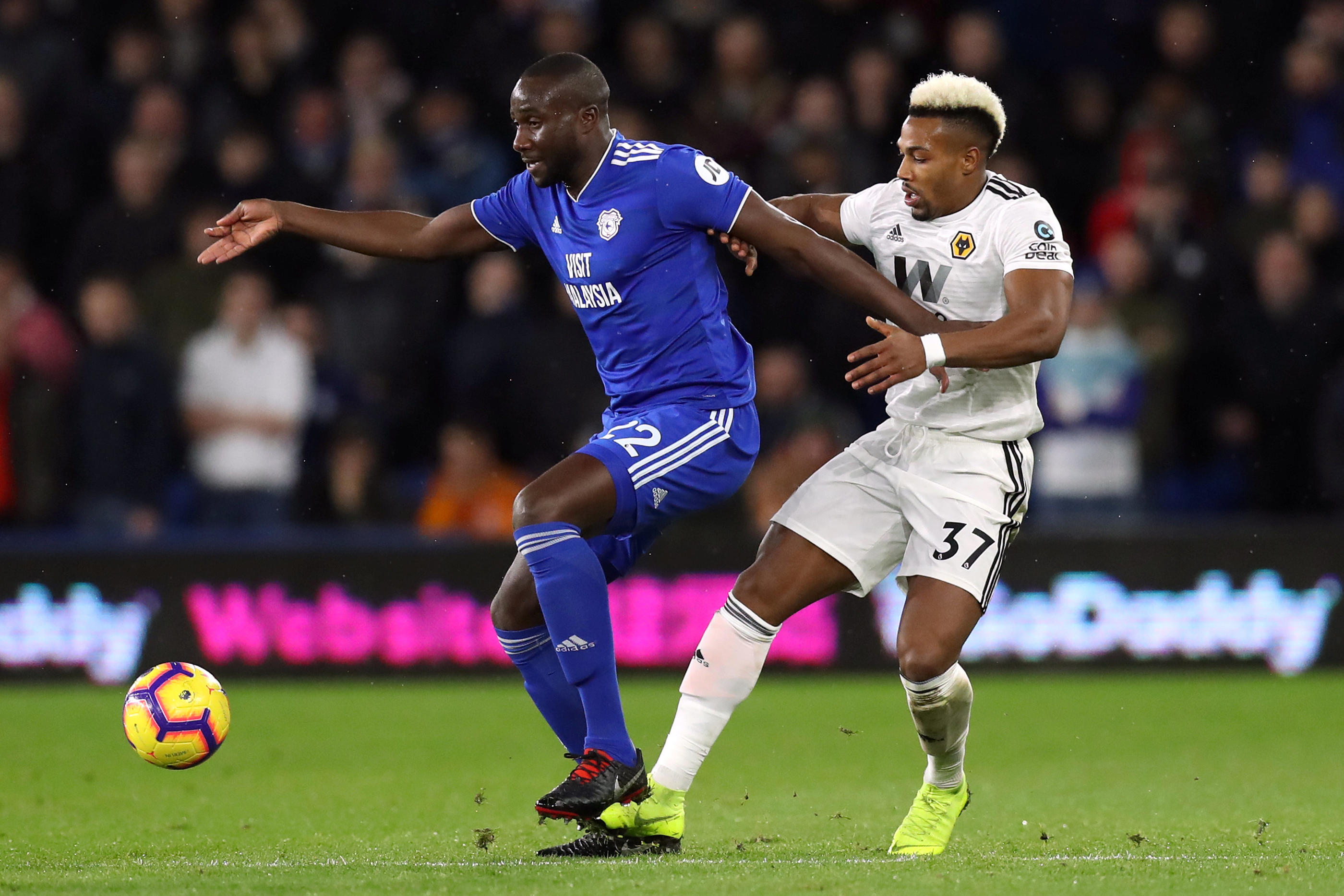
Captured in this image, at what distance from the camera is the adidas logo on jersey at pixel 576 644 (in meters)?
5.25

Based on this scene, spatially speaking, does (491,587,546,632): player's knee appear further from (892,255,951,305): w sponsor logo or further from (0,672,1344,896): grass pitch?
(892,255,951,305): w sponsor logo

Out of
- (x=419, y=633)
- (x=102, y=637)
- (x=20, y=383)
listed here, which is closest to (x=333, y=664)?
(x=419, y=633)

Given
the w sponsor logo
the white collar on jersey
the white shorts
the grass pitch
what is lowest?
the grass pitch

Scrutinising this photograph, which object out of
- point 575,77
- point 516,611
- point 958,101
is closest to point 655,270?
point 575,77

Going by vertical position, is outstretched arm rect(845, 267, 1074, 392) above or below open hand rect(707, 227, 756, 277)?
below

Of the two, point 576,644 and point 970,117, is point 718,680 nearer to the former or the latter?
point 576,644

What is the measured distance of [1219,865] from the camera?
16.3ft

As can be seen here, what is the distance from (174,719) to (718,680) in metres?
1.76

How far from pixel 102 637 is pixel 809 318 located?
466 centimetres

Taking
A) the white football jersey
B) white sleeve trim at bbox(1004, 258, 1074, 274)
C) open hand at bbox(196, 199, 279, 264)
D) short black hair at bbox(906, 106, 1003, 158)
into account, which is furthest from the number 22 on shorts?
open hand at bbox(196, 199, 279, 264)

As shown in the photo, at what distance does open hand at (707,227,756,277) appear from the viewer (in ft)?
17.7

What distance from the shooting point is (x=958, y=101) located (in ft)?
17.8

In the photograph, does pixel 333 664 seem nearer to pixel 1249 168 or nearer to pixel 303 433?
pixel 303 433

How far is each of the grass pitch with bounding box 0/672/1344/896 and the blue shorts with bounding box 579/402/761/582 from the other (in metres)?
0.99
